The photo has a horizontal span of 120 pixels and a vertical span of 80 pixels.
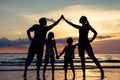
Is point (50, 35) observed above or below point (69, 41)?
above

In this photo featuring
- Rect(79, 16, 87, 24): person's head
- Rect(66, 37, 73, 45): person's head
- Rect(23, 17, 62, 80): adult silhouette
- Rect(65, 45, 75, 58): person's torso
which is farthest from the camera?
Rect(65, 45, 75, 58): person's torso

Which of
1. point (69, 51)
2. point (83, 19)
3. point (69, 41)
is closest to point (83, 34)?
point (83, 19)

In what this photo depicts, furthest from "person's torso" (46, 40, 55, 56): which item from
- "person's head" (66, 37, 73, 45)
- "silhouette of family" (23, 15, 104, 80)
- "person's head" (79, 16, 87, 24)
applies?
"person's head" (79, 16, 87, 24)

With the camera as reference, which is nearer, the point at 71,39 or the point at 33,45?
the point at 33,45

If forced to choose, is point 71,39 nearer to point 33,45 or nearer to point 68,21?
point 68,21

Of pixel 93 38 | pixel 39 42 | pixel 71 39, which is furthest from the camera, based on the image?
pixel 71 39

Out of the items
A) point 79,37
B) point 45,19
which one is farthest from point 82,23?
point 45,19

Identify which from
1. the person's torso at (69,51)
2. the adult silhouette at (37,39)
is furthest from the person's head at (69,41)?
the adult silhouette at (37,39)

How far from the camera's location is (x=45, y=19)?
13.6 metres

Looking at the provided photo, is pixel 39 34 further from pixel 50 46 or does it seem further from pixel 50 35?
pixel 50 46

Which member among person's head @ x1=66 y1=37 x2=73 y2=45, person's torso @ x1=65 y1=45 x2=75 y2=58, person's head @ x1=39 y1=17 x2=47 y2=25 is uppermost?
person's head @ x1=39 y1=17 x2=47 y2=25

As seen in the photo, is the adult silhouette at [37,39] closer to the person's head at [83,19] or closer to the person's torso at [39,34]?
the person's torso at [39,34]

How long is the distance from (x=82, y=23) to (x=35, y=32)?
1.99m

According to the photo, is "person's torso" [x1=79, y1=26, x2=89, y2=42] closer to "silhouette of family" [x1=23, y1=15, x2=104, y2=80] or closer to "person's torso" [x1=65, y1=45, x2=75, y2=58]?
"silhouette of family" [x1=23, y1=15, x2=104, y2=80]
